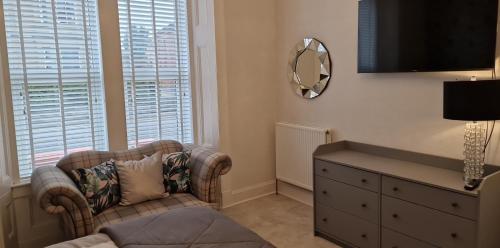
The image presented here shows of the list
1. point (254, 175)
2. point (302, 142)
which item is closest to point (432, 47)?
point (302, 142)

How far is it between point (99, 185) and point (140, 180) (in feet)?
0.94

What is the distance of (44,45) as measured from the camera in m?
2.92

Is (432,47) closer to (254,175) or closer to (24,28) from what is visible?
(254,175)

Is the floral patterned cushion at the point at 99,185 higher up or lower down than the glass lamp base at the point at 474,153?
lower down

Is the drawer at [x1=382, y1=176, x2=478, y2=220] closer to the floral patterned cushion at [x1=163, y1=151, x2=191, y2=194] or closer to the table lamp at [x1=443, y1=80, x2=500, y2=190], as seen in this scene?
the table lamp at [x1=443, y1=80, x2=500, y2=190]

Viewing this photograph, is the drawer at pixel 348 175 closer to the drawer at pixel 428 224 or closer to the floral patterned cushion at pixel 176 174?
the drawer at pixel 428 224

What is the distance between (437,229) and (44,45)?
Answer: 3.15 m

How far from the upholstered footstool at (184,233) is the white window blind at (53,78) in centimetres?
146

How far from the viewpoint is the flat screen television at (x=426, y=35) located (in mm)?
2303

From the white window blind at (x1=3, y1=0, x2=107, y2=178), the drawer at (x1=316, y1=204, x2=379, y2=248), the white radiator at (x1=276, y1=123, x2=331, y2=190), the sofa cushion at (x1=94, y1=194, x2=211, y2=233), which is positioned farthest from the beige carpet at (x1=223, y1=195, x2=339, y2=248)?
the white window blind at (x1=3, y1=0, x2=107, y2=178)

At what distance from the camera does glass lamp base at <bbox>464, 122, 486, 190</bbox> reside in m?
2.21

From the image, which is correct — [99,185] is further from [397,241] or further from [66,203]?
[397,241]

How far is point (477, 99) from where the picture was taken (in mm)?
2031

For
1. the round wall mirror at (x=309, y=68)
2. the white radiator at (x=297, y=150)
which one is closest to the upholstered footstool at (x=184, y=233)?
the white radiator at (x=297, y=150)
